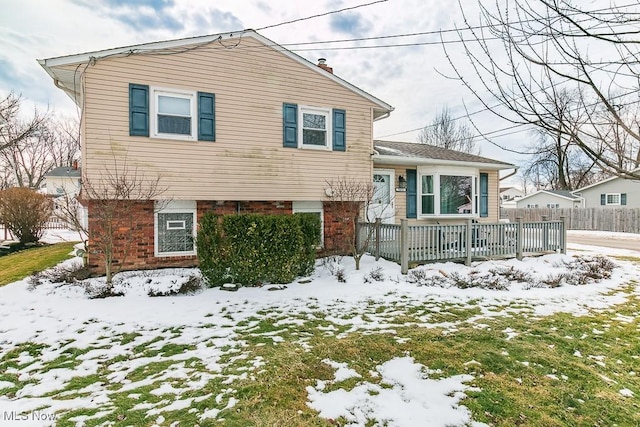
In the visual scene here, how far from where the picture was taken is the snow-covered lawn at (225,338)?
132 inches

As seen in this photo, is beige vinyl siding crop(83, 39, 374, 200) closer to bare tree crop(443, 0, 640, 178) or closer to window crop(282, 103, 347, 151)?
window crop(282, 103, 347, 151)

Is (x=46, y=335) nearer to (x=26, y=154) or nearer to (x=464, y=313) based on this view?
(x=464, y=313)

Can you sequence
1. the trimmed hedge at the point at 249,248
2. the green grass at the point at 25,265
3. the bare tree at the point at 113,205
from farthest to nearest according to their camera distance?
the green grass at the point at 25,265 < the trimmed hedge at the point at 249,248 < the bare tree at the point at 113,205

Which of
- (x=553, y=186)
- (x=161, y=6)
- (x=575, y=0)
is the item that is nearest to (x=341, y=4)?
(x=161, y=6)

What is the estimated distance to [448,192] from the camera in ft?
42.7

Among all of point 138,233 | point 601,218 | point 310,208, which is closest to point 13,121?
point 138,233

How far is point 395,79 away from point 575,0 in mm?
13774

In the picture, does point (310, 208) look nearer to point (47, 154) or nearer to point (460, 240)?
point (460, 240)

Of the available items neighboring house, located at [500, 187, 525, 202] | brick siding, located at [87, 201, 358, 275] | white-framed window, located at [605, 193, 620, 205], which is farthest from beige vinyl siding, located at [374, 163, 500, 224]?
neighboring house, located at [500, 187, 525, 202]

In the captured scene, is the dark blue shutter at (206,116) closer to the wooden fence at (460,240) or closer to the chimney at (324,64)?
the chimney at (324,64)

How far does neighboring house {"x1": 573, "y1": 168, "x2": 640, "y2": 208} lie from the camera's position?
90.2 ft

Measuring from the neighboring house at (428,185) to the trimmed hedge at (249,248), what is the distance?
16.0 ft

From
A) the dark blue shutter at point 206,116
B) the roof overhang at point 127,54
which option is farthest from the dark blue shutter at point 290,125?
the dark blue shutter at point 206,116

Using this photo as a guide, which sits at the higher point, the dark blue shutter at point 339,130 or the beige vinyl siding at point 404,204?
the dark blue shutter at point 339,130
